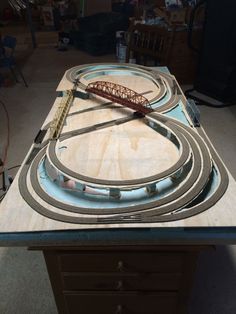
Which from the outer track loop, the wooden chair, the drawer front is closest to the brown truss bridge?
the outer track loop

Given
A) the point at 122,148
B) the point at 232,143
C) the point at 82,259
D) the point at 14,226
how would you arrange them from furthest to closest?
the point at 232,143, the point at 122,148, the point at 82,259, the point at 14,226

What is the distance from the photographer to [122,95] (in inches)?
63.1

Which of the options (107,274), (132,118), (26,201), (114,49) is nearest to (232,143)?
(132,118)

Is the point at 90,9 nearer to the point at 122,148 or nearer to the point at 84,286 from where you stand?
the point at 122,148

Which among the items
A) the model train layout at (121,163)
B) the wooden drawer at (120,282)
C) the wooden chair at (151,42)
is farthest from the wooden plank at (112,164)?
the wooden chair at (151,42)

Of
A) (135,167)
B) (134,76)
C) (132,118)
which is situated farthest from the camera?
(134,76)

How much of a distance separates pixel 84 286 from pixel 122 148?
1.84 ft

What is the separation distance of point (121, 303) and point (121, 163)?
559 millimetres

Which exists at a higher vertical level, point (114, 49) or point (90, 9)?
point (90, 9)

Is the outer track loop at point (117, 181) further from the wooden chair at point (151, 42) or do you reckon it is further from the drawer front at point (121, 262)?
the wooden chair at point (151, 42)

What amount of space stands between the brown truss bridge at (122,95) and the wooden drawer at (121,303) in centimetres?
84

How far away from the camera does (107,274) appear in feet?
3.31

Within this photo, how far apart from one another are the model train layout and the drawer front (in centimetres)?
18

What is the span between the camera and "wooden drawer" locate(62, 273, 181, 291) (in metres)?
1.01
